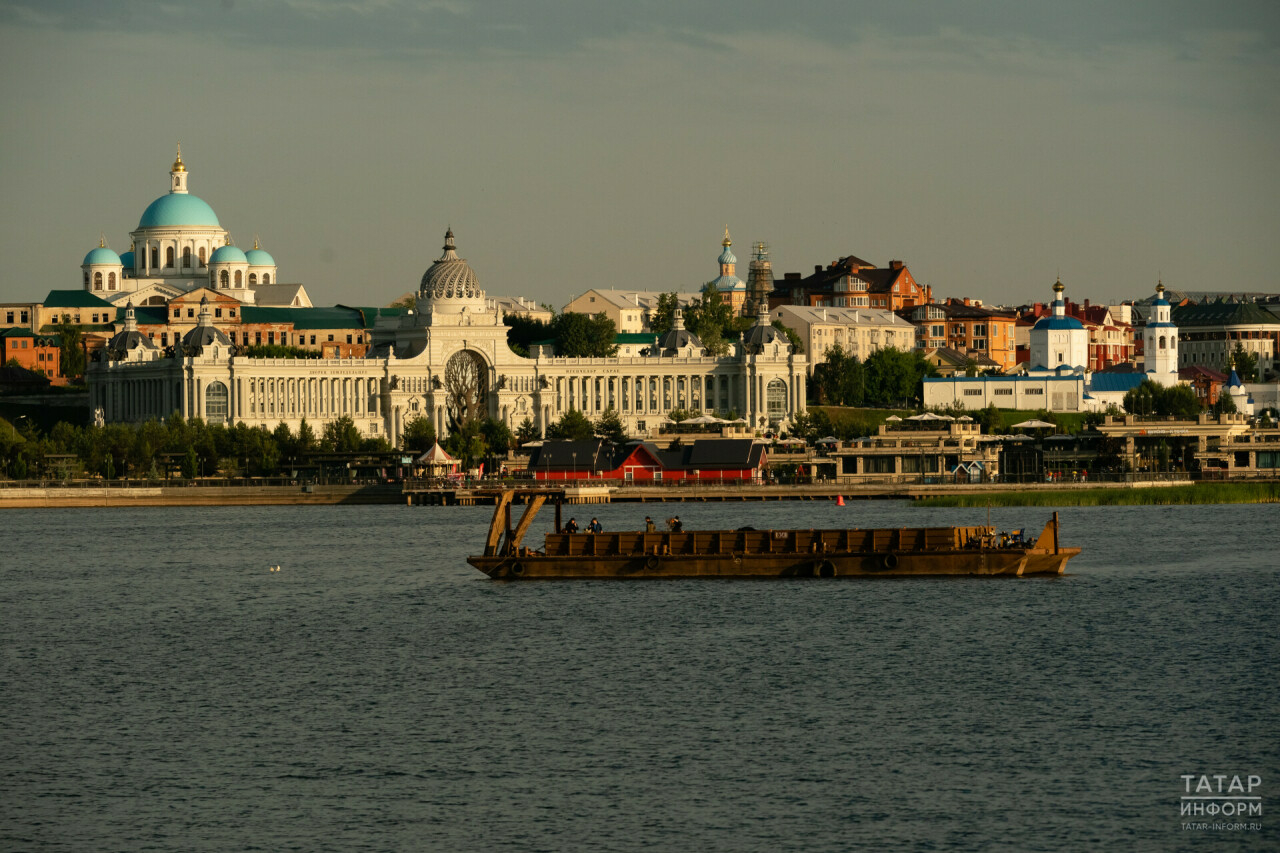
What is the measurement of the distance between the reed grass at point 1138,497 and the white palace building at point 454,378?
60437 mm

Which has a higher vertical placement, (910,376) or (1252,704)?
(910,376)

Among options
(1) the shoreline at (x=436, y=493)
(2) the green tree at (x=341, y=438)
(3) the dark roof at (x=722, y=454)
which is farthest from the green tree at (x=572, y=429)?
(1) the shoreline at (x=436, y=493)

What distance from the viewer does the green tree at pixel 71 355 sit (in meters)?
195

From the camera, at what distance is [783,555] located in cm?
6906

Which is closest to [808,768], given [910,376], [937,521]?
[937,521]

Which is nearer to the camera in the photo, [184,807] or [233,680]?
[184,807]

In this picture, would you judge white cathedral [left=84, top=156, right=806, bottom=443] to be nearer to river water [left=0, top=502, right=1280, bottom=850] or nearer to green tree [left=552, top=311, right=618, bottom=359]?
green tree [left=552, top=311, right=618, bottom=359]

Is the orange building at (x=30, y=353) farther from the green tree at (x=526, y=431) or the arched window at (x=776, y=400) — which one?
the arched window at (x=776, y=400)

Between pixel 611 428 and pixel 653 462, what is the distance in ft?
74.3

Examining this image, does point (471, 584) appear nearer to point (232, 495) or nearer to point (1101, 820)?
point (1101, 820)

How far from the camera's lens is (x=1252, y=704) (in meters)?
44.1

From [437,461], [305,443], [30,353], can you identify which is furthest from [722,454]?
[30,353]

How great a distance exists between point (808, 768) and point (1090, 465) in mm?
108709

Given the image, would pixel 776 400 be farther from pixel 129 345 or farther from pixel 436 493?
pixel 436 493
